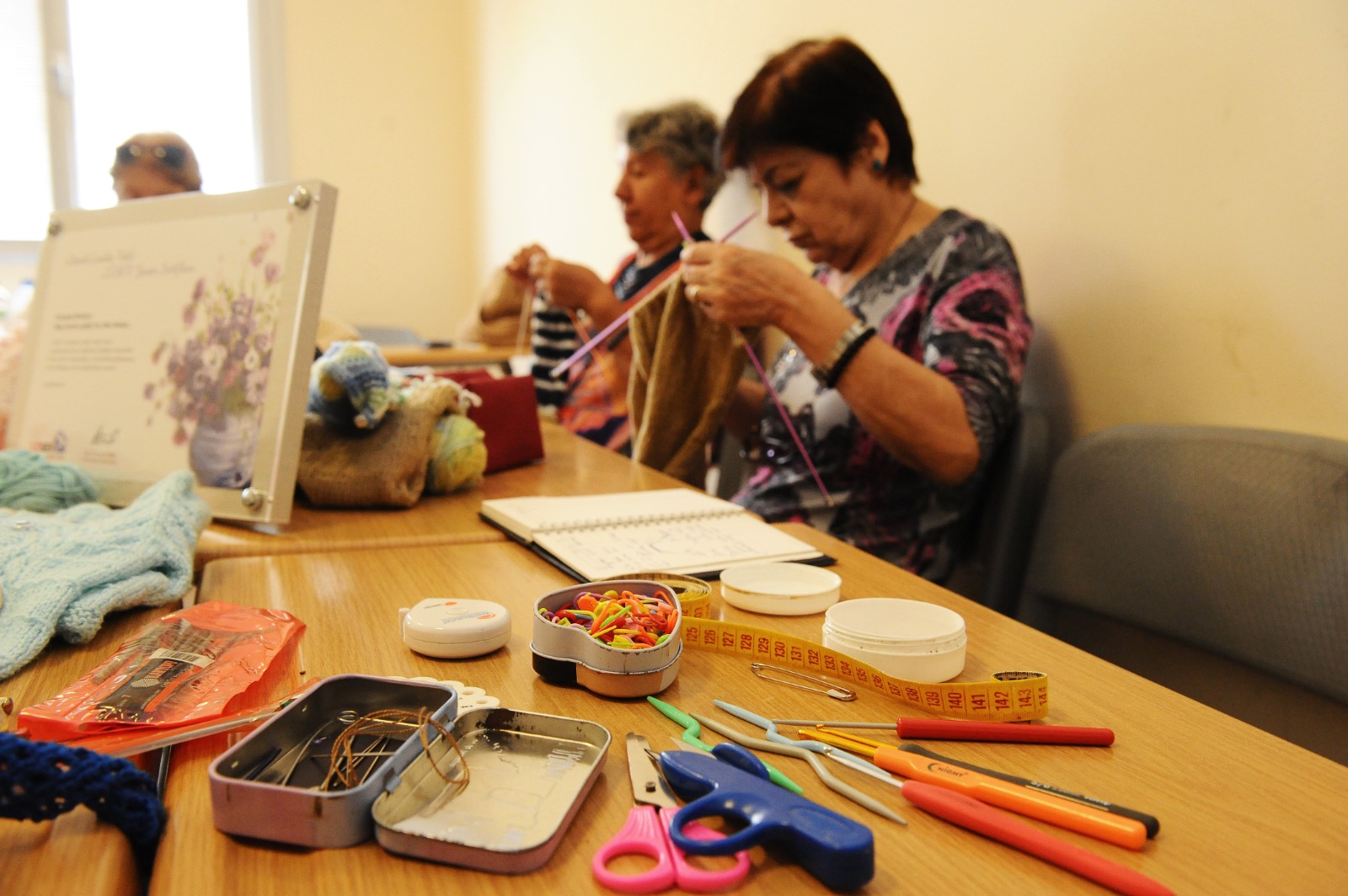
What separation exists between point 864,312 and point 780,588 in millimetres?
754

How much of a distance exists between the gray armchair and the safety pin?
59 centimetres

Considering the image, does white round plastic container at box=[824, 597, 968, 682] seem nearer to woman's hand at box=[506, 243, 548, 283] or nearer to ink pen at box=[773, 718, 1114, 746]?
ink pen at box=[773, 718, 1114, 746]

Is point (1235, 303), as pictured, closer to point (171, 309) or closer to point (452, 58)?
point (171, 309)

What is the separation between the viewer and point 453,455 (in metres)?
1.13

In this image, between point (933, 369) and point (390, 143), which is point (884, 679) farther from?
point (390, 143)

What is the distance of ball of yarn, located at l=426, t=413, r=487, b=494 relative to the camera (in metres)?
1.12

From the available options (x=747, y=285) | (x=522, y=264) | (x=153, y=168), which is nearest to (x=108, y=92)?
(x=153, y=168)

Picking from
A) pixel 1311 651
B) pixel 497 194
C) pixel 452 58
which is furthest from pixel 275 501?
pixel 452 58

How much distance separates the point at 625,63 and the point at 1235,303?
1.99 metres

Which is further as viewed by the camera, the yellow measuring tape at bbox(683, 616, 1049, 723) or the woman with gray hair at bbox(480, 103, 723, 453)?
the woman with gray hair at bbox(480, 103, 723, 453)

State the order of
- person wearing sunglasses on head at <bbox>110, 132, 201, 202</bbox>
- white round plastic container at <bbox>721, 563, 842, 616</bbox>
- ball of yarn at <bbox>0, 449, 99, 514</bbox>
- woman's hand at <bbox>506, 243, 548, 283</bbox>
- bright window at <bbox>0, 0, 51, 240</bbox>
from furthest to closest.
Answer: bright window at <bbox>0, 0, 51, 240</bbox>, woman's hand at <bbox>506, 243, 548, 283</bbox>, person wearing sunglasses on head at <bbox>110, 132, 201, 202</bbox>, ball of yarn at <bbox>0, 449, 99, 514</bbox>, white round plastic container at <bbox>721, 563, 842, 616</bbox>

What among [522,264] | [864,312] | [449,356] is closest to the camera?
[864,312]

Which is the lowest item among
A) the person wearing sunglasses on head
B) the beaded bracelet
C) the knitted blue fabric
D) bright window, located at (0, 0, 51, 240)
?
the knitted blue fabric

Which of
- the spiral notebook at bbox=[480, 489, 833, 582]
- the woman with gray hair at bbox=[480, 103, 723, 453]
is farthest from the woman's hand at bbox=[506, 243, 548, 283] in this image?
the spiral notebook at bbox=[480, 489, 833, 582]
